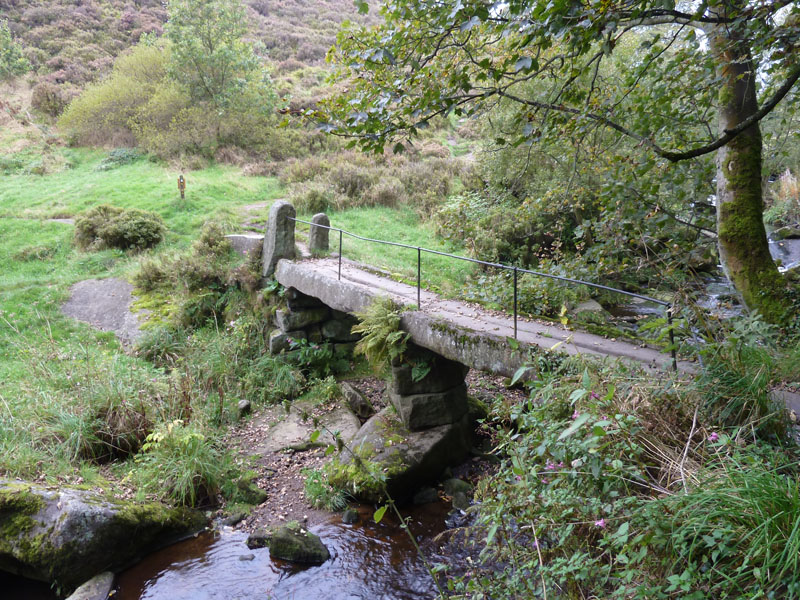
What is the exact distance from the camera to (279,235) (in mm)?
10039

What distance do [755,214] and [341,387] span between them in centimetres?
662

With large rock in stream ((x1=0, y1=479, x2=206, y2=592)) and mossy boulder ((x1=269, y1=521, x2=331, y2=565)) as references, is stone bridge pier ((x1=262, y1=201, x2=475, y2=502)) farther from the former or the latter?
large rock in stream ((x1=0, y1=479, x2=206, y2=592))

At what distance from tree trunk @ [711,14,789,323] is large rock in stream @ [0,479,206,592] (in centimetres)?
683

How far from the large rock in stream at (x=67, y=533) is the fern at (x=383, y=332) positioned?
318cm

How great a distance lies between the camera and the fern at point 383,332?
655cm

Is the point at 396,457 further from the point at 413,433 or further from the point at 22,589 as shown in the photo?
the point at 22,589

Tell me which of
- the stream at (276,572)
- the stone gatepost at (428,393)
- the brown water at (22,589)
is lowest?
the brown water at (22,589)

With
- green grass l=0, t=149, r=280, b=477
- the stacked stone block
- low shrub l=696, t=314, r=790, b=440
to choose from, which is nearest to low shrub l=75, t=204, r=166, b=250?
green grass l=0, t=149, r=280, b=477

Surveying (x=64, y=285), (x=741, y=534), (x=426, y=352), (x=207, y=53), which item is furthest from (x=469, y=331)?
(x=207, y=53)

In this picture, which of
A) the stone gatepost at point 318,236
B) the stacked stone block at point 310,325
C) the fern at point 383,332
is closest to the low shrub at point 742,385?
the fern at point 383,332

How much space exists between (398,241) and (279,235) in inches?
184

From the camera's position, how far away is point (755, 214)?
5117 millimetres

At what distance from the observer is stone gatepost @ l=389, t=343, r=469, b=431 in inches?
276

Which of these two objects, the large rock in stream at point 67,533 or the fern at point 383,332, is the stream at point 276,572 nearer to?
the large rock in stream at point 67,533
